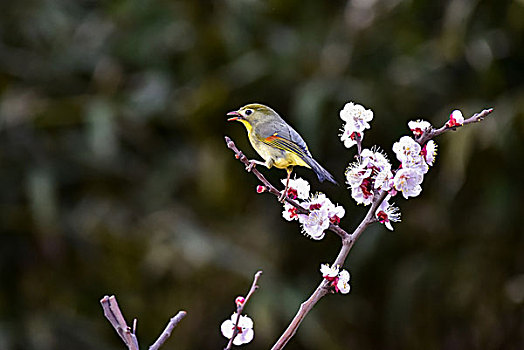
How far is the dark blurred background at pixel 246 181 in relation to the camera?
2.23 meters

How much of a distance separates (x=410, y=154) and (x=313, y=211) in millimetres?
A: 98

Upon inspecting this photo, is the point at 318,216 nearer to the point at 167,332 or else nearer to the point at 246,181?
the point at 167,332

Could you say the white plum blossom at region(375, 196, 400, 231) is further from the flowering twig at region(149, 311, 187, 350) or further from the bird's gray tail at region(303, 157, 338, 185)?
the flowering twig at region(149, 311, 187, 350)

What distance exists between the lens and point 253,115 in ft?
2.69

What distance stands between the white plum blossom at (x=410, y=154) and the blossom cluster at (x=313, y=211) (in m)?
0.07

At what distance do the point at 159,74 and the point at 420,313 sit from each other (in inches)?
Answer: 47.9

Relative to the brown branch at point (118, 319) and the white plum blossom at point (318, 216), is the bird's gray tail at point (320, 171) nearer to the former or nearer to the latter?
the white plum blossom at point (318, 216)

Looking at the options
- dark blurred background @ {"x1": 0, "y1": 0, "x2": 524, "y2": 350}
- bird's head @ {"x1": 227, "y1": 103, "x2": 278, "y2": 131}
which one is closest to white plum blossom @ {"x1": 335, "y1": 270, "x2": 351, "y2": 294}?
bird's head @ {"x1": 227, "y1": 103, "x2": 278, "y2": 131}

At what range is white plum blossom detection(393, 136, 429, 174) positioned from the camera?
62 centimetres

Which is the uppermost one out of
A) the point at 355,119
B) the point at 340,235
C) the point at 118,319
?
the point at 355,119

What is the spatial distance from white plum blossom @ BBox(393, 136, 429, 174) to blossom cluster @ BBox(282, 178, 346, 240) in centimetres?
7

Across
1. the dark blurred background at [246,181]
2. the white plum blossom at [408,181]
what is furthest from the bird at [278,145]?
the dark blurred background at [246,181]

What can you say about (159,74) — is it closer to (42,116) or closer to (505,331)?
(42,116)

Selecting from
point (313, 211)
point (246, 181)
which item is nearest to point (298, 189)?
point (313, 211)
